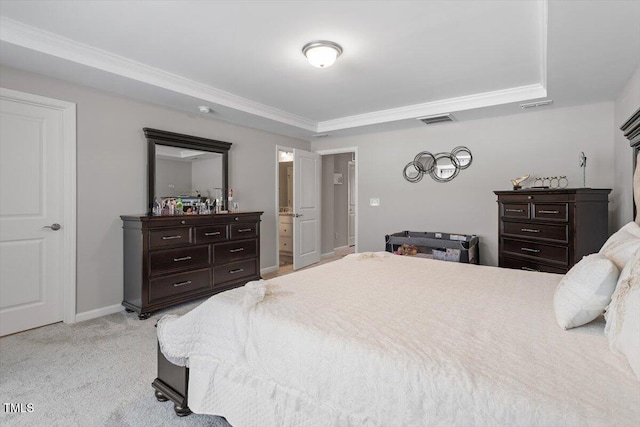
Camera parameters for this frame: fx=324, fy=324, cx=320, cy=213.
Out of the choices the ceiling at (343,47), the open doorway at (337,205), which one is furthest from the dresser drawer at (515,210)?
the open doorway at (337,205)

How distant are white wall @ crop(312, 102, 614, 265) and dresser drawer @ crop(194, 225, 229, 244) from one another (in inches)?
97.7

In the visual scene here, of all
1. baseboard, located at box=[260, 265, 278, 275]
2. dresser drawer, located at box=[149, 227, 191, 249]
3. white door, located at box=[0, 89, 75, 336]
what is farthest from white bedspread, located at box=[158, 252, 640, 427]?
baseboard, located at box=[260, 265, 278, 275]

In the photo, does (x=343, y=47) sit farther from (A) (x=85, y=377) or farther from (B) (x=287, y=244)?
(B) (x=287, y=244)

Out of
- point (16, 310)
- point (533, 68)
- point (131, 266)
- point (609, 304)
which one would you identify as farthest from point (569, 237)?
point (16, 310)

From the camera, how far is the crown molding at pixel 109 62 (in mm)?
2334

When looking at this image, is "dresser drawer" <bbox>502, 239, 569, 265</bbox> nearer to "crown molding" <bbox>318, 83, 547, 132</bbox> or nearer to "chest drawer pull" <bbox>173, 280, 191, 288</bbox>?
"crown molding" <bbox>318, 83, 547, 132</bbox>

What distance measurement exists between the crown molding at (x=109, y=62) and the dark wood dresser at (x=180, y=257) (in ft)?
4.30

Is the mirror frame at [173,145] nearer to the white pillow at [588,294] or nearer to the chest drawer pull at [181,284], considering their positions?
the chest drawer pull at [181,284]

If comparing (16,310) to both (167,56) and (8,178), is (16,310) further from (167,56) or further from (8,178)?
(167,56)

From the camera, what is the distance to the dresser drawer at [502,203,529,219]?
339 cm

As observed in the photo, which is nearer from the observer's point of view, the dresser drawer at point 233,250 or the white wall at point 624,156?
the white wall at point 624,156

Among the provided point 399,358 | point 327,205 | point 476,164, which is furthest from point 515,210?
point 327,205

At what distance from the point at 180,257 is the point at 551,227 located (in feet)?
12.4

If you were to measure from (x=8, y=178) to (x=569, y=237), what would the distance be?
5.03 m
